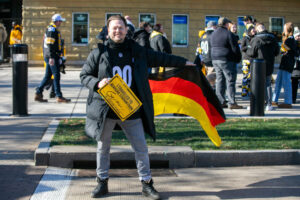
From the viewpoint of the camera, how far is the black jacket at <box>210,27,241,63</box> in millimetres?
10555

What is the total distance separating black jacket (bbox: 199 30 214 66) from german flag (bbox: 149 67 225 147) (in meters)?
5.15

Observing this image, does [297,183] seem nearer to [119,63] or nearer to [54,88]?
[119,63]

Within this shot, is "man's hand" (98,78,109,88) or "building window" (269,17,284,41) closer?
"man's hand" (98,78,109,88)

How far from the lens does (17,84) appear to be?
30.3 ft

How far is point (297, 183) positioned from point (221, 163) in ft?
3.62

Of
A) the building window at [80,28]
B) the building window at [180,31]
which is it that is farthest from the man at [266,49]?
the building window at [80,28]

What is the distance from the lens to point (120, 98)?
15.7 ft

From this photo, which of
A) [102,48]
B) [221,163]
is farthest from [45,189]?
[221,163]

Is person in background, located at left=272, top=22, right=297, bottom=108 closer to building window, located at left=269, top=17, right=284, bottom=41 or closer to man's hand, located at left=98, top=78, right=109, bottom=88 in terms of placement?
man's hand, located at left=98, top=78, right=109, bottom=88

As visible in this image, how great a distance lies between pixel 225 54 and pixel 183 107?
14.9ft

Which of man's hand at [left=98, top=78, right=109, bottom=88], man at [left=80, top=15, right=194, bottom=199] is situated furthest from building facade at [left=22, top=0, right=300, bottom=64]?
man's hand at [left=98, top=78, right=109, bottom=88]

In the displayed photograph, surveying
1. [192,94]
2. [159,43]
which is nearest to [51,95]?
[159,43]

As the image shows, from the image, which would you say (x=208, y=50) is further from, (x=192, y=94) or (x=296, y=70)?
(x=192, y=94)

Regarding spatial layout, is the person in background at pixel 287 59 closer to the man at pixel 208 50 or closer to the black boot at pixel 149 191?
the man at pixel 208 50
